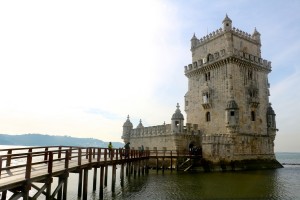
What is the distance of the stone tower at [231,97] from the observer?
36031mm

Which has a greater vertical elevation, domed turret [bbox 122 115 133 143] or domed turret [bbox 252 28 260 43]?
domed turret [bbox 252 28 260 43]

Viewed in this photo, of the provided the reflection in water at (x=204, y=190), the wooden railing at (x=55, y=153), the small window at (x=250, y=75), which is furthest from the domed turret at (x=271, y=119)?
the wooden railing at (x=55, y=153)

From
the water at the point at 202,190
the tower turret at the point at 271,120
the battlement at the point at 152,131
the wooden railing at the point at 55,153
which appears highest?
the tower turret at the point at 271,120

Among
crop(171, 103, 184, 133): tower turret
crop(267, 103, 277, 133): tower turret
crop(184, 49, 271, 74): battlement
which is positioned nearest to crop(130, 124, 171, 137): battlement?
crop(171, 103, 184, 133): tower turret

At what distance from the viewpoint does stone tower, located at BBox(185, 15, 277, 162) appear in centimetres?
3603

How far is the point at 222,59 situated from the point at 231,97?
5543mm

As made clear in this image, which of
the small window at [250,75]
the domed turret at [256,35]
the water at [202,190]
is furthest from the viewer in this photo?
the domed turret at [256,35]

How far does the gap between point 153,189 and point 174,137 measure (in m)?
16.0

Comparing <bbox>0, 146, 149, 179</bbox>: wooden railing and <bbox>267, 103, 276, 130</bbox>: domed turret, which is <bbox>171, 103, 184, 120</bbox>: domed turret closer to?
<bbox>0, 146, 149, 179</bbox>: wooden railing

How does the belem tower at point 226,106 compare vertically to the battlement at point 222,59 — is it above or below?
below

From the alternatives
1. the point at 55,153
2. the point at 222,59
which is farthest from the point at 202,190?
the point at 222,59

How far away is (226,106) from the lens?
36.8 m

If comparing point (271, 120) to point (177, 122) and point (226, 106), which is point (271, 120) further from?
point (177, 122)

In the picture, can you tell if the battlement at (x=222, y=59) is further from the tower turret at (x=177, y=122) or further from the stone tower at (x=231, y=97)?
the tower turret at (x=177, y=122)
